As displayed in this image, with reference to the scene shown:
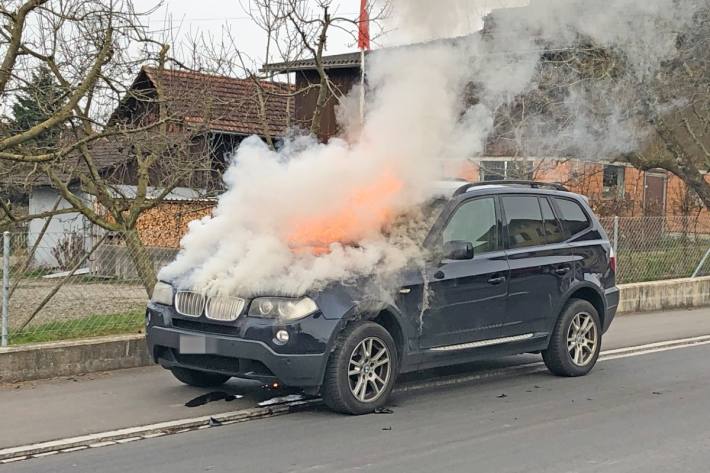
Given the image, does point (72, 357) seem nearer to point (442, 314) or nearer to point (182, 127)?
point (442, 314)

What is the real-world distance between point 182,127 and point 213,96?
0.65 metres

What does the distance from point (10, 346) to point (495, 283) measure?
4.70 meters

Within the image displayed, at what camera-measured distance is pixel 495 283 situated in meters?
7.80

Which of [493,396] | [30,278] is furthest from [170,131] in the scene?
[493,396]

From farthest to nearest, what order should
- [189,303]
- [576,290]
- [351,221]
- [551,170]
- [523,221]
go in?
[551,170] → [576,290] → [523,221] → [351,221] → [189,303]

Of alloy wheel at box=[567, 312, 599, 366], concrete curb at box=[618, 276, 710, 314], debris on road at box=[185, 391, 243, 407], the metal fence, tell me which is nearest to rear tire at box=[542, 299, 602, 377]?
alloy wheel at box=[567, 312, 599, 366]

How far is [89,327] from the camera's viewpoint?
939 centimetres

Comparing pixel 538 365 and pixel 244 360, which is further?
pixel 538 365

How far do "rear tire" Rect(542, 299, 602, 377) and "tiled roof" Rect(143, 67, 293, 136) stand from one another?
580 centimetres

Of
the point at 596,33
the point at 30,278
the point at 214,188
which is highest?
the point at 596,33

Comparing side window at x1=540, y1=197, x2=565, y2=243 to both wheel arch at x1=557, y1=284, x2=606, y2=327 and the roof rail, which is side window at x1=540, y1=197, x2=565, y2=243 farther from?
wheel arch at x1=557, y1=284, x2=606, y2=327

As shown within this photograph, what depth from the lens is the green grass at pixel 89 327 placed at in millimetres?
8984

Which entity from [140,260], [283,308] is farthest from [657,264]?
[283,308]

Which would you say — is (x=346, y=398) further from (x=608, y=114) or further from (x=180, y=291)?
(x=608, y=114)
